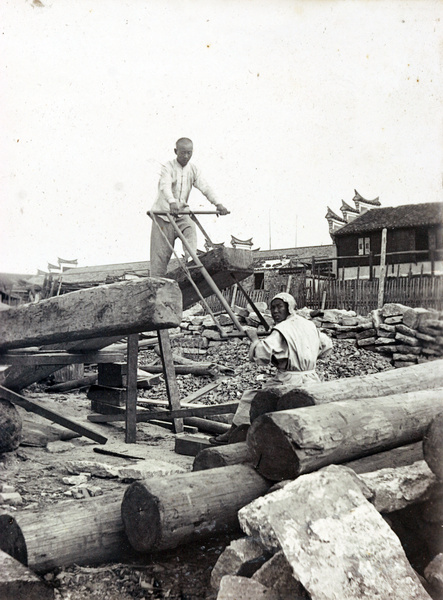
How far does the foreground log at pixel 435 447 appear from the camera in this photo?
2.60 metres

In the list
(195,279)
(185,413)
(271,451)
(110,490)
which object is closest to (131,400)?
(185,413)

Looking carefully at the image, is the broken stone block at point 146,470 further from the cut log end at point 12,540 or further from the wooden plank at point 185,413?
the cut log end at point 12,540

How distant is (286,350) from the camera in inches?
181

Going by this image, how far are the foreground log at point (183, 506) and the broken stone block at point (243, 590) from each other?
590 mm

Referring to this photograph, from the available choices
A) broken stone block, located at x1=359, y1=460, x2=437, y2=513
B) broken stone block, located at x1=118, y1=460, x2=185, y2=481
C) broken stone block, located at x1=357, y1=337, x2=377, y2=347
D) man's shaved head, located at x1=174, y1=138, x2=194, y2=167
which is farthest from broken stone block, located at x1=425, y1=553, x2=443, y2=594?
broken stone block, located at x1=357, y1=337, x2=377, y2=347

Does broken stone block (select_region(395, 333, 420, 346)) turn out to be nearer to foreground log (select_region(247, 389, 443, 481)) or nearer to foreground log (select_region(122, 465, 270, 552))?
foreground log (select_region(247, 389, 443, 481))

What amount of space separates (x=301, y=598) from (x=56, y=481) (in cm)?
277

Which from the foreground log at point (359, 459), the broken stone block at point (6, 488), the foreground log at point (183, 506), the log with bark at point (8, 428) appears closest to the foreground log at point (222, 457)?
the foreground log at point (359, 459)

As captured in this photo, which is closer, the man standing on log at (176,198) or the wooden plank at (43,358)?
the wooden plank at (43,358)

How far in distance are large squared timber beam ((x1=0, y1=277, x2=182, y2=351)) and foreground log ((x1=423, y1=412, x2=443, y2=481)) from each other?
5.64 feet

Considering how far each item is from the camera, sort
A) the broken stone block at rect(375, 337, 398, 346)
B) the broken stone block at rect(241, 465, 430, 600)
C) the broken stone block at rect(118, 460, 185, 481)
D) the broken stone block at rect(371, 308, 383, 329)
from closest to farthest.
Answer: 1. the broken stone block at rect(241, 465, 430, 600)
2. the broken stone block at rect(118, 460, 185, 481)
3. the broken stone block at rect(375, 337, 398, 346)
4. the broken stone block at rect(371, 308, 383, 329)

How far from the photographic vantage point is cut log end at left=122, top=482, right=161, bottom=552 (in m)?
2.54

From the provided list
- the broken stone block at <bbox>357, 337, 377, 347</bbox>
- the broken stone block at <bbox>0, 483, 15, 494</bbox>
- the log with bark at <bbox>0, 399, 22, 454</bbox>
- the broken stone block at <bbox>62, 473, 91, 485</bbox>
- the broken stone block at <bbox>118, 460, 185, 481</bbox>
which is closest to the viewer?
the broken stone block at <bbox>0, 483, 15, 494</bbox>

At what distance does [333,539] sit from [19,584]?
4.39 feet
